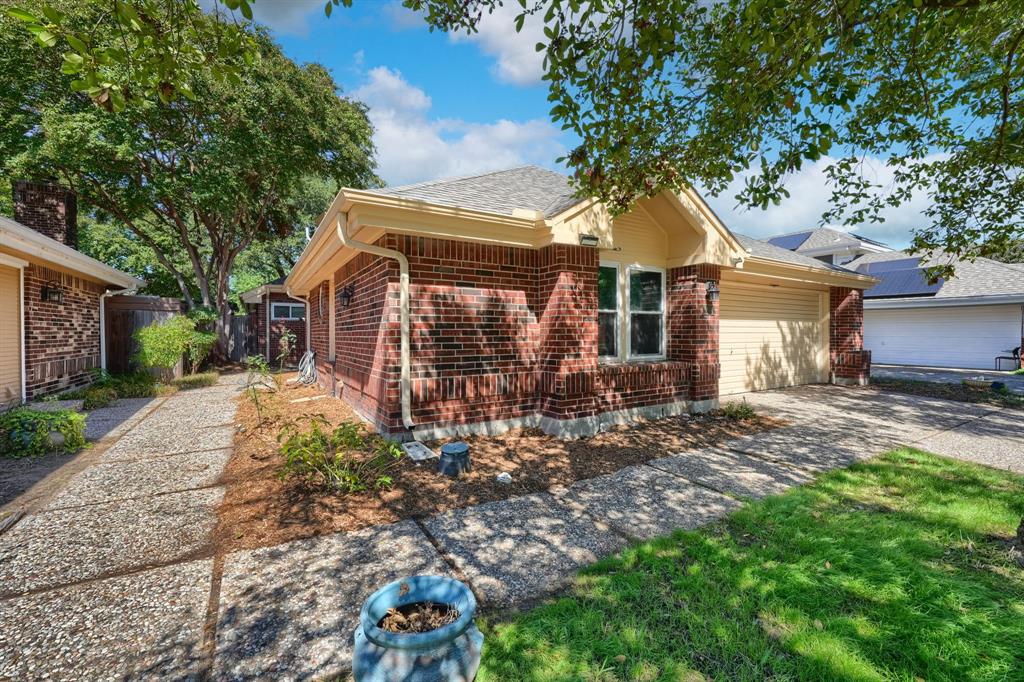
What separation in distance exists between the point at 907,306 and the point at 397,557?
865 inches

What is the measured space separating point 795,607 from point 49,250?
1193 centimetres

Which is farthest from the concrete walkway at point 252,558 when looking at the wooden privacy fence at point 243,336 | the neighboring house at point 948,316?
the wooden privacy fence at point 243,336

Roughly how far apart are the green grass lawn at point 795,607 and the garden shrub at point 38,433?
6506mm

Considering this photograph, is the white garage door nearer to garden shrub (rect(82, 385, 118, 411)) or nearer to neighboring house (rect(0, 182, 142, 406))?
garden shrub (rect(82, 385, 118, 411))

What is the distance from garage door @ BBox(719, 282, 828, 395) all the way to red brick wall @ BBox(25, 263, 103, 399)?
13931 mm

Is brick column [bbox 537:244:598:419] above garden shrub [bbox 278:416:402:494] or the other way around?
above

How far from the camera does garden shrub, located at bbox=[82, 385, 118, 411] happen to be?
8359 mm

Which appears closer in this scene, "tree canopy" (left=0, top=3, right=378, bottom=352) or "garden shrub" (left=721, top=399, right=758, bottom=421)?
"garden shrub" (left=721, top=399, right=758, bottom=421)

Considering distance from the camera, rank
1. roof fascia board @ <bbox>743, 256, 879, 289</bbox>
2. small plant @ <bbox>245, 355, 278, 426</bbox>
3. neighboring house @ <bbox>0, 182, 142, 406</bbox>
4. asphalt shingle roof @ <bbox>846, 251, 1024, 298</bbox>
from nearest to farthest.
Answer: neighboring house @ <bbox>0, 182, 142, 406</bbox>
small plant @ <bbox>245, 355, 278, 426</bbox>
roof fascia board @ <bbox>743, 256, 879, 289</bbox>
asphalt shingle roof @ <bbox>846, 251, 1024, 298</bbox>

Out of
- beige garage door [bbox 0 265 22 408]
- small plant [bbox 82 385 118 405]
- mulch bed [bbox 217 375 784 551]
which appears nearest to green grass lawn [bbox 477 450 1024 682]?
mulch bed [bbox 217 375 784 551]

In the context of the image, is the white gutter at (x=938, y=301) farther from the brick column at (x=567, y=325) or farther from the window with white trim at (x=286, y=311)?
the window with white trim at (x=286, y=311)

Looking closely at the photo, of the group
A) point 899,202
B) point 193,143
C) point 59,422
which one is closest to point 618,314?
point 899,202

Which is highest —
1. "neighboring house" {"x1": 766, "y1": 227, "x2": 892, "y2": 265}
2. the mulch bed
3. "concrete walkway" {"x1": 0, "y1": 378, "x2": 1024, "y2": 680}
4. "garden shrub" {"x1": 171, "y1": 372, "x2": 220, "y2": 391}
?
"neighboring house" {"x1": 766, "y1": 227, "x2": 892, "y2": 265}

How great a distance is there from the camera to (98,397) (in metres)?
8.70
